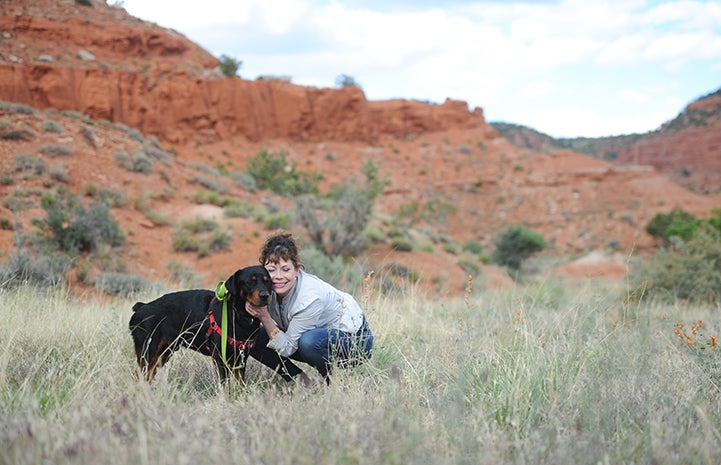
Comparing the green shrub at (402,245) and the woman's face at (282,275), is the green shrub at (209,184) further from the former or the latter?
the woman's face at (282,275)

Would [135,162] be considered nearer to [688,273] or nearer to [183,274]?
[183,274]

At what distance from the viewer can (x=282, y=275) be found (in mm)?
4160

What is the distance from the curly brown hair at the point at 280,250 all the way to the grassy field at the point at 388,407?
922 millimetres

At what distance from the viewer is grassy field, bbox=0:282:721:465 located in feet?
7.87

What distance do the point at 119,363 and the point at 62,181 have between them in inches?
509

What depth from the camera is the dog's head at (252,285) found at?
3.85 meters

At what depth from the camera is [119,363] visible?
4215 millimetres

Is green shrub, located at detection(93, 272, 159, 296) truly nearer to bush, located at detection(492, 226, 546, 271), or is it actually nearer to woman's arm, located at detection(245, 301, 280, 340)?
woman's arm, located at detection(245, 301, 280, 340)

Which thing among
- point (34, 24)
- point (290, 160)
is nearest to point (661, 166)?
point (290, 160)

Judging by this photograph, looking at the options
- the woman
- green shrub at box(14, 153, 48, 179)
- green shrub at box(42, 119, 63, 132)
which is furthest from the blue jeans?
green shrub at box(42, 119, 63, 132)

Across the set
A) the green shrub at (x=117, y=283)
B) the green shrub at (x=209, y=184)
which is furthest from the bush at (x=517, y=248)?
the green shrub at (x=117, y=283)

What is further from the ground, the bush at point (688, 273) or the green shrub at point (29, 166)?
the green shrub at point (29, 166)

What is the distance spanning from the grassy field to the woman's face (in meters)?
0.76

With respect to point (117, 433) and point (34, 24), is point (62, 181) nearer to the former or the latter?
point (117, 433)
